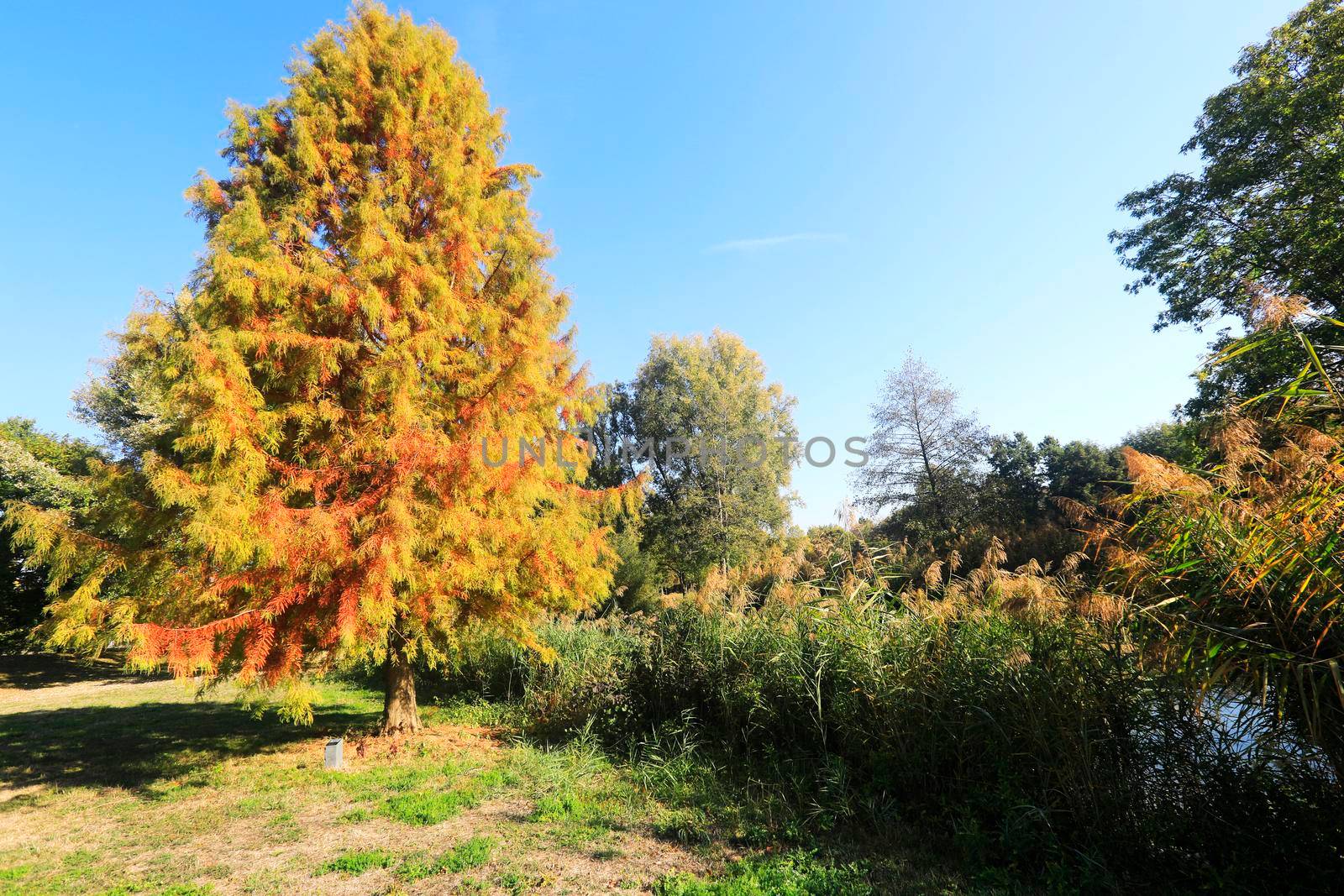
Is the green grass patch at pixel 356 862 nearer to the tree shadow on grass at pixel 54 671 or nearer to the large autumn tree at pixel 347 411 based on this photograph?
the large autumn tree at pixel 347 411

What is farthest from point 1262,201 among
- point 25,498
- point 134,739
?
point 25,498

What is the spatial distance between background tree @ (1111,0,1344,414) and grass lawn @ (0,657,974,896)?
46.4 feet

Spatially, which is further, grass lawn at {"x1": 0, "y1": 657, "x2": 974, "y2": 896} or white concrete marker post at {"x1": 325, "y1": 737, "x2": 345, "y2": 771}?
white concrete marker post at {"x1": 325, "y1": 737, "x2": 345, "y2": 771}

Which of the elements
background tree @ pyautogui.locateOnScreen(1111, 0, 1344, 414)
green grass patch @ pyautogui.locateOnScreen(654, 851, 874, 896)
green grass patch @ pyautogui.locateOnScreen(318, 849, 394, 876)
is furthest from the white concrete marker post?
background tree @ pyautogui.locateOnScreen(1111, 0, 1344, 414)

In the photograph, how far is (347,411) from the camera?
6.05m

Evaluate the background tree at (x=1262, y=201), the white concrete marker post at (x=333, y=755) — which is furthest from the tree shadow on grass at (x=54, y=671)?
the background tree at (x=1262, y=201)

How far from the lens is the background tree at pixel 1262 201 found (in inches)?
508

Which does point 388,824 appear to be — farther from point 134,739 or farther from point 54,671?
point 54,671

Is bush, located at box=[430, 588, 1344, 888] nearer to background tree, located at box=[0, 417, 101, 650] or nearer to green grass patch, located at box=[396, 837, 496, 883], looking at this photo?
green grass patch, located at box=[396, 837, 496, 883]

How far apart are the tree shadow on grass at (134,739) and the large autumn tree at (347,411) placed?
6.69ft

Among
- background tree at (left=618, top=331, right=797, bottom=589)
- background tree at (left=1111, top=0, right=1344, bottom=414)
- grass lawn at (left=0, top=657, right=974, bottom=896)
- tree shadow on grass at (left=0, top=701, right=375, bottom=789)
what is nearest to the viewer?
grass lawn at (left=0, top=657, right=974, bottom=896)

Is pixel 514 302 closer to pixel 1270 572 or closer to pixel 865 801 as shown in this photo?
pixel 865 801

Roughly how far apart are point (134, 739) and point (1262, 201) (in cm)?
2645

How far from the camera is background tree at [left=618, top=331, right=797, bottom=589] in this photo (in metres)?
25.3
